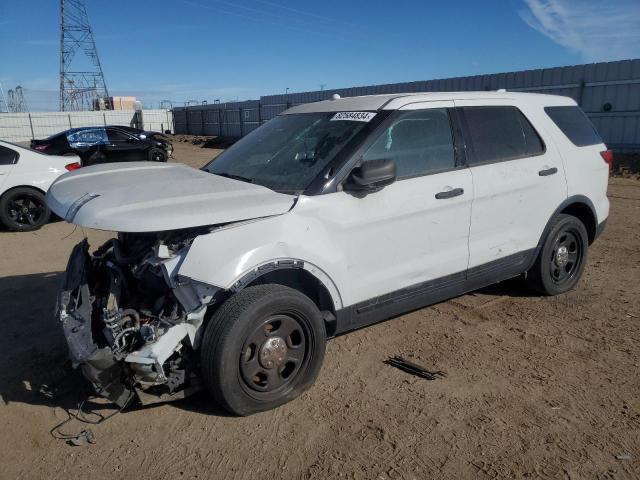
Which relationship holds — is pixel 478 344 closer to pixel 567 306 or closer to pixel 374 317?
pixel 374 317

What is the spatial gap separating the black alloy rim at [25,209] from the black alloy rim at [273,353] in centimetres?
709

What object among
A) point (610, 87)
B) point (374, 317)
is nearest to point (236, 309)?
point (374, 317)

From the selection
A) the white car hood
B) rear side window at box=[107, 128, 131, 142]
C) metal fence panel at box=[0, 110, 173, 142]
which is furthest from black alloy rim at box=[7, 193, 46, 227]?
metal fence panel at box=[0, 110, 173, 142]

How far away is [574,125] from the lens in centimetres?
501

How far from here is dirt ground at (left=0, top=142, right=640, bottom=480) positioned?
2758 mm

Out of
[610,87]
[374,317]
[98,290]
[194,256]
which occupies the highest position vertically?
[610,87]

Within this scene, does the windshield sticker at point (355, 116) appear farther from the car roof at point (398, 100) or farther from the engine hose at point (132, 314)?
the engine hose at point (132, 314)

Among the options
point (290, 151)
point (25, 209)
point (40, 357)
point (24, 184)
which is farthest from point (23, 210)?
point (290, 151)

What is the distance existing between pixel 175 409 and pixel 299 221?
144 cm

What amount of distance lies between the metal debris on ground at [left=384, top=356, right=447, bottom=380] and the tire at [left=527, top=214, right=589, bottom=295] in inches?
69.6

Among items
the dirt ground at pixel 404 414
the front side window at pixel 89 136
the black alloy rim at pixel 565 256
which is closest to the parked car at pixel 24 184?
the dirt ground at pixel 404 414

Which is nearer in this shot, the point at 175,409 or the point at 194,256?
the point at 194,256

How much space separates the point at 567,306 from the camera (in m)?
4.84

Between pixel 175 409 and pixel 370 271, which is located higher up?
pixel 370 271
